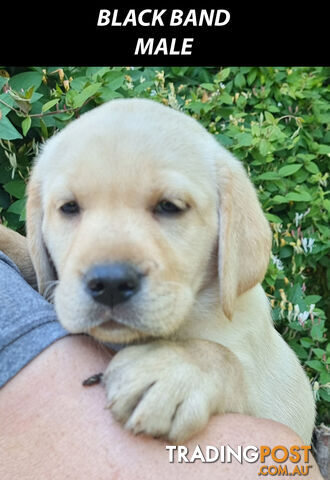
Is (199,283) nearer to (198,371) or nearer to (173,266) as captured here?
(173,266)

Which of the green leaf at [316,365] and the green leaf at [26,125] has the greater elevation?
the green leaf at [26,125]

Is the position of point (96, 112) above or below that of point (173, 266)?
above

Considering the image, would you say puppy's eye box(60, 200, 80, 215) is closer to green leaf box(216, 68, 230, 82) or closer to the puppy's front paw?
the puppy's front paw

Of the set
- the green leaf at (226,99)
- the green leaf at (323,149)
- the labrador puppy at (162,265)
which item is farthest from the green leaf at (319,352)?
the green leaf at (226,99)

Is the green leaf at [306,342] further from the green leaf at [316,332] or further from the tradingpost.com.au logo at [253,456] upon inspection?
the tradingpost.com.au logo at [253,456]

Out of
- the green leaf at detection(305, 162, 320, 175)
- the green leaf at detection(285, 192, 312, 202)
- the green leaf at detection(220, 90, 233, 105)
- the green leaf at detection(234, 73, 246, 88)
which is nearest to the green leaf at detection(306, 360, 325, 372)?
the green leaf at detection(285, 192, 312, 202)

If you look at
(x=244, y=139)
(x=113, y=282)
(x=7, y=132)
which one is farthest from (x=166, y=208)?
(x=244, y=139)

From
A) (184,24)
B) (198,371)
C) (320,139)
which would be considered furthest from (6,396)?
(320,139)
